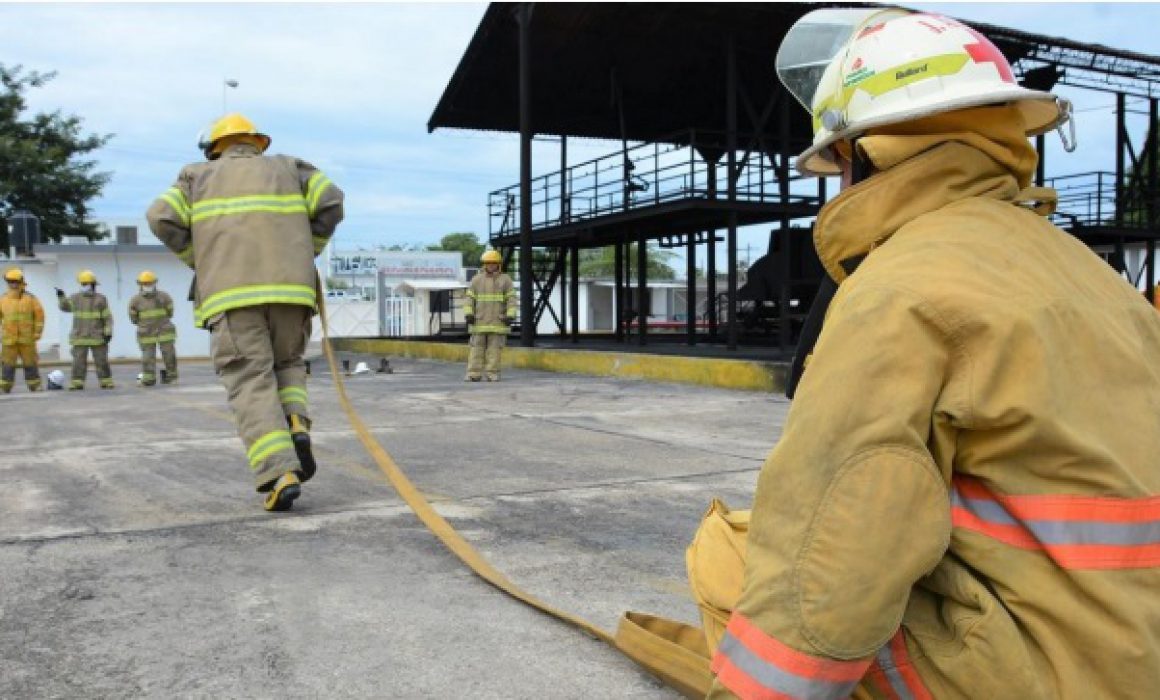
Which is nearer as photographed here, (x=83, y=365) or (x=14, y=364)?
(x=14, y=364)

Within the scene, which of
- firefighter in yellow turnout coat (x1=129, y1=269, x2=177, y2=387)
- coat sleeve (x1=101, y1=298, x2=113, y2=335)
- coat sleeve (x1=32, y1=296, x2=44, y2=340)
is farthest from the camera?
firefighter in yellow turnout coat (x1=129, y1=269, x2=177, y2=387)

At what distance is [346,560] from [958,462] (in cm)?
285

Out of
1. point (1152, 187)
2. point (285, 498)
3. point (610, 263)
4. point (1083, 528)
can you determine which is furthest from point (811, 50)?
point (610, 263)

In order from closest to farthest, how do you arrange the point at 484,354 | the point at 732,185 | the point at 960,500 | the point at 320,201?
the point at 960,500, the point at 320,201, the point at 484,354, the point at 732,185

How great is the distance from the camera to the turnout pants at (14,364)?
1424 centimetres

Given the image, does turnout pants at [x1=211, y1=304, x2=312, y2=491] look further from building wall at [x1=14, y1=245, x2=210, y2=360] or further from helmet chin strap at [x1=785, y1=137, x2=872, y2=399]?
building wall at [x1=14, y1=245, x2=210, y2=360]

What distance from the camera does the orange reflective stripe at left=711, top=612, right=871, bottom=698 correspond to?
125 centimetres

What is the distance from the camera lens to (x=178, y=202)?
4555 millimetres

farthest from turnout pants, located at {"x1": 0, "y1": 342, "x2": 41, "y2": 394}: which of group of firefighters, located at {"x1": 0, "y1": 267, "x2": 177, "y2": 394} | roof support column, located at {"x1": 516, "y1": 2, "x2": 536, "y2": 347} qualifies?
roof support column, located at {"x1": 516, "y1": 2, "x2": 536, "y2": 347}

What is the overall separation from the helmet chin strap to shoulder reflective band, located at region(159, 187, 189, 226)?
3.50m

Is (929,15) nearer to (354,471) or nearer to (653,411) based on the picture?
(354,471)

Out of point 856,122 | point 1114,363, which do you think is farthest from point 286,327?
point 1114,363

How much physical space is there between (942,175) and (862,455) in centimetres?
53

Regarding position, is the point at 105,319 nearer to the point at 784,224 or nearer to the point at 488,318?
the point at 488,318
